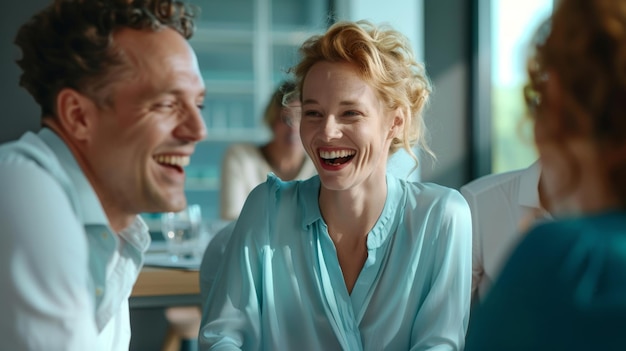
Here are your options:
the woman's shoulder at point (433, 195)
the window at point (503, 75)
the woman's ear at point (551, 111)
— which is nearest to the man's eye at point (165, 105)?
the woman's ear at point (551, 111)

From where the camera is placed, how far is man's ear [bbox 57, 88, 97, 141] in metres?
1.17

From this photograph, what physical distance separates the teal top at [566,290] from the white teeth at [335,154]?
965 millimetres

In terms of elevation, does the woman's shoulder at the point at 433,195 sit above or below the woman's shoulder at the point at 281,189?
below

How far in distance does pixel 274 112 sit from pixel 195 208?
1.28 metres

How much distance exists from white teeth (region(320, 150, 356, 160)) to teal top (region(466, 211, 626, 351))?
0.97 meters

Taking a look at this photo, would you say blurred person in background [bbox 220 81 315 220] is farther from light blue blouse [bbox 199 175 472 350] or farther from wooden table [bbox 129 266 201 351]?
light blue blouse [bbox 199 175 472 350]

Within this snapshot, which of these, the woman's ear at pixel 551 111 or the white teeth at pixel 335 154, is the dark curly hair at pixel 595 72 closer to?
the woman's ear at pixel 551 111

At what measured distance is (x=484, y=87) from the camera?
5.32 metres

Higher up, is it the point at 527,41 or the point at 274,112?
the point at 527,41

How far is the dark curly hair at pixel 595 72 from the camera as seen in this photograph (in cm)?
81

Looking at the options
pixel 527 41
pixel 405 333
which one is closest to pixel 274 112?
pixel 405 333

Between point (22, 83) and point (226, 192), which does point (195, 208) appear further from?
point (22, 83)

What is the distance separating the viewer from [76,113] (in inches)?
46.6

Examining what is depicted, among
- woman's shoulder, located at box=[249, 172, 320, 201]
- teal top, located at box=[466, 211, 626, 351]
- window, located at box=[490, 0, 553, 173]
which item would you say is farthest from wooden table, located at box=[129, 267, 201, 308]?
window, located at box=[490, 0, 553, 173]
